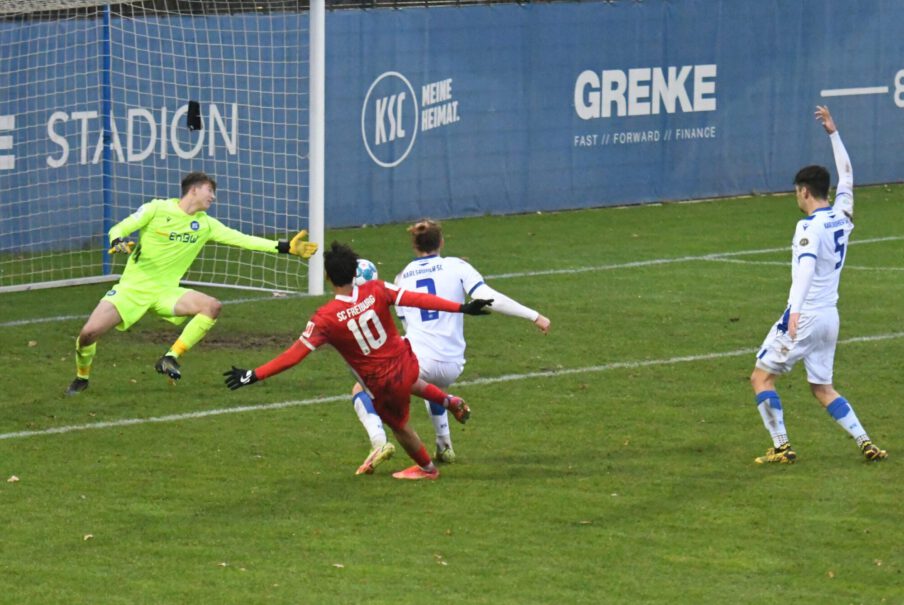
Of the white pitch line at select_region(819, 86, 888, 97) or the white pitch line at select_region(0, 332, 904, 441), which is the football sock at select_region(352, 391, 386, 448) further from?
the white pitch line at select_region(819, 86, 888, 97)

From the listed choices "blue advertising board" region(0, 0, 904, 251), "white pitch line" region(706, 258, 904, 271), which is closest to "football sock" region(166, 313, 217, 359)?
"blue advertising board" region(0, 0, 904, 251)

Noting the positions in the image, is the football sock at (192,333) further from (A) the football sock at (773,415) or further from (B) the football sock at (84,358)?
(A) the football sock at (773,415)

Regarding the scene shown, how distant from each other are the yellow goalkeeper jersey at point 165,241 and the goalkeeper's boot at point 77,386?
0.88 meters

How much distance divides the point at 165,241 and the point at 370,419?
3.88 meters

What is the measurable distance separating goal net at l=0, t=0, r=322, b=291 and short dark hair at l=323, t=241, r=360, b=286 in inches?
344

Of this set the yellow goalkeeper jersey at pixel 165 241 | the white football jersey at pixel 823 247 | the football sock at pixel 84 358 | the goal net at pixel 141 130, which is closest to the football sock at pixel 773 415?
the white football jersey at pixel 823 247

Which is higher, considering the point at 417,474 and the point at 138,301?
the point at 138,301

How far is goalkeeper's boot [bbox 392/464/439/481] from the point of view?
10695 millimetres

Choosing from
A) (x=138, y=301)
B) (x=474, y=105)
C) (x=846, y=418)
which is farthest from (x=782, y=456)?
(x=474, y=105)

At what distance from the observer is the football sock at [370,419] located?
10555 millimetres

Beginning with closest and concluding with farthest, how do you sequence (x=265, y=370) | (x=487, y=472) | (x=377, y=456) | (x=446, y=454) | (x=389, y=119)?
(x=265, y=370) < (x=377, y=456) < (x=487, y=472) < (x=446, y=454) < (x=389, y=119)

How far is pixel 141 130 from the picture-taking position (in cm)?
2030

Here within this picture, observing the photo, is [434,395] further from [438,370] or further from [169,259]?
[169,259]

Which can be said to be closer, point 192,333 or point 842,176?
point 842,176
